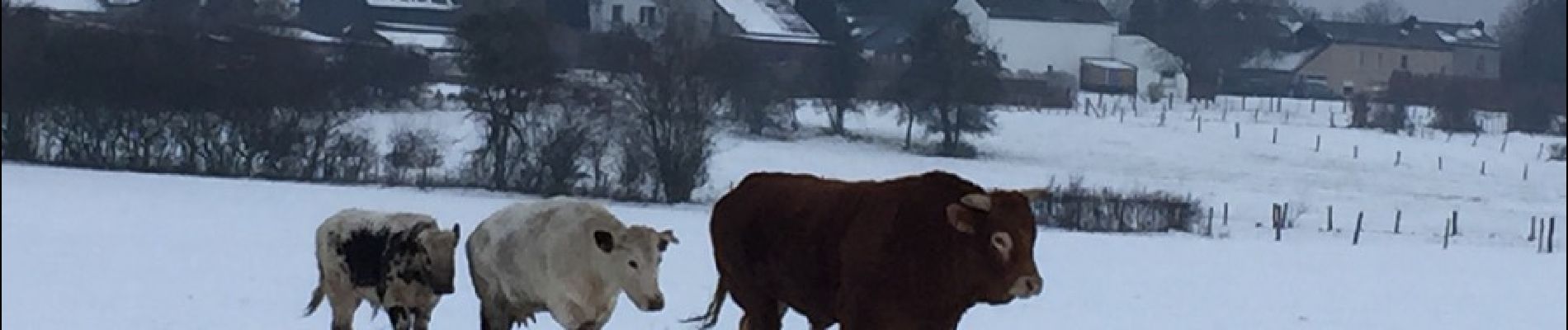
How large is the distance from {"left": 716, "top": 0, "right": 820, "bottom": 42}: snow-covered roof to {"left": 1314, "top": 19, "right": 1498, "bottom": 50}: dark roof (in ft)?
54.5

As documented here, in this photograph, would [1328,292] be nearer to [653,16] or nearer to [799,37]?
[653,16]

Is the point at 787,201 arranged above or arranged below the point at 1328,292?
above

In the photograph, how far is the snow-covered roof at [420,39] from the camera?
50909 mm

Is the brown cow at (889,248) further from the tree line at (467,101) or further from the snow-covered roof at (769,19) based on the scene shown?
the snow-covered roof at (769,19)

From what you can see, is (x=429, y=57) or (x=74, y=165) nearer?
(x=74, y=165)

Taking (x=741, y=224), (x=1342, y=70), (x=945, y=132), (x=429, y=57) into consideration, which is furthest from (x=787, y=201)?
(x=1342, y=70)

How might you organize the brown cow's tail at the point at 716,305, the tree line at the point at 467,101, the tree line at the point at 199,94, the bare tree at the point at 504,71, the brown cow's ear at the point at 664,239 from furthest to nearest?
the bare tree at the point at 504,71, the tree line at the point at 467,101, the tree line at the point at 199,94, the brown cow's tail at the point at 716,305, the brown cow's ear at the point at 664,239

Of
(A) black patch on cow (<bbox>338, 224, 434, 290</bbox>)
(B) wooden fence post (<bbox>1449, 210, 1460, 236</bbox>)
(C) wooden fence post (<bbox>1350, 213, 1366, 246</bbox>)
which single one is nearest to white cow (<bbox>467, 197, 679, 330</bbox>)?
(A) black patch on cow (<bbox>338, 224, 434, 290</bbox>)

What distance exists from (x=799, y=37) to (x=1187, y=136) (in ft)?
47.1

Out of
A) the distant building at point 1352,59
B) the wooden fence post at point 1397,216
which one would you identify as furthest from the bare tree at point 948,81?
the wooden fence post at point 1397,216

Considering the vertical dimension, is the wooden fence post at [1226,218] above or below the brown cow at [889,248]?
below

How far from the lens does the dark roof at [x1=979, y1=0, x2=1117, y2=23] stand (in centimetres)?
7819

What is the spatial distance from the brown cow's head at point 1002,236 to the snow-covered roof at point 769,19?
182 feet

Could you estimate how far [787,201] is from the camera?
33.4ft
